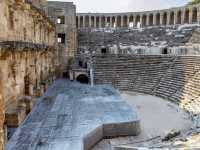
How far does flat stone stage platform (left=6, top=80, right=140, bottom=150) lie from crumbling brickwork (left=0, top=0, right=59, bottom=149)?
25.0 inches

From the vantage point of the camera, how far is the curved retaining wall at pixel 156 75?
18.1m

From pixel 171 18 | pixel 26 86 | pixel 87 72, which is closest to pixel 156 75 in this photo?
pixel 87 72

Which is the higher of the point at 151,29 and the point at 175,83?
the point at 151,29

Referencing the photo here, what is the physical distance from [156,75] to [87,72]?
5848mm

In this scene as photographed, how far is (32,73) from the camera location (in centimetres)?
1562

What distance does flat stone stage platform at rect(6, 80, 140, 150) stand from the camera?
30.8 feet

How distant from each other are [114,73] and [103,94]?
6.44 meters

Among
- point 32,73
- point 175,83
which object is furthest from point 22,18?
point 175,83

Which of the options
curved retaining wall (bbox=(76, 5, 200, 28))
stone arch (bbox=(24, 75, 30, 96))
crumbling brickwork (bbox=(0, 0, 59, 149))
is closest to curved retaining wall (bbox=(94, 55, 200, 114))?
crumbling brickwork (bbox=(0, 0, 59, 149))

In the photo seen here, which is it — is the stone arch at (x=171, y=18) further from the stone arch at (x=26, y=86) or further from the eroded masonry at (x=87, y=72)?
the stone arch at (x=26, y=86)

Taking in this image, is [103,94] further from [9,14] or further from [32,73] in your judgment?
[9,14]

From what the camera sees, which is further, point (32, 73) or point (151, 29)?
point (151, 29)

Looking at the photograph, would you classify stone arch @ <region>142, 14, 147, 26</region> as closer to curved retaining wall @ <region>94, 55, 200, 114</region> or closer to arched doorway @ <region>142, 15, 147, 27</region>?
arched doorway @ <region>142, 15, 147, 27</region>

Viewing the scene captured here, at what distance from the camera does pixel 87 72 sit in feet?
78.6
